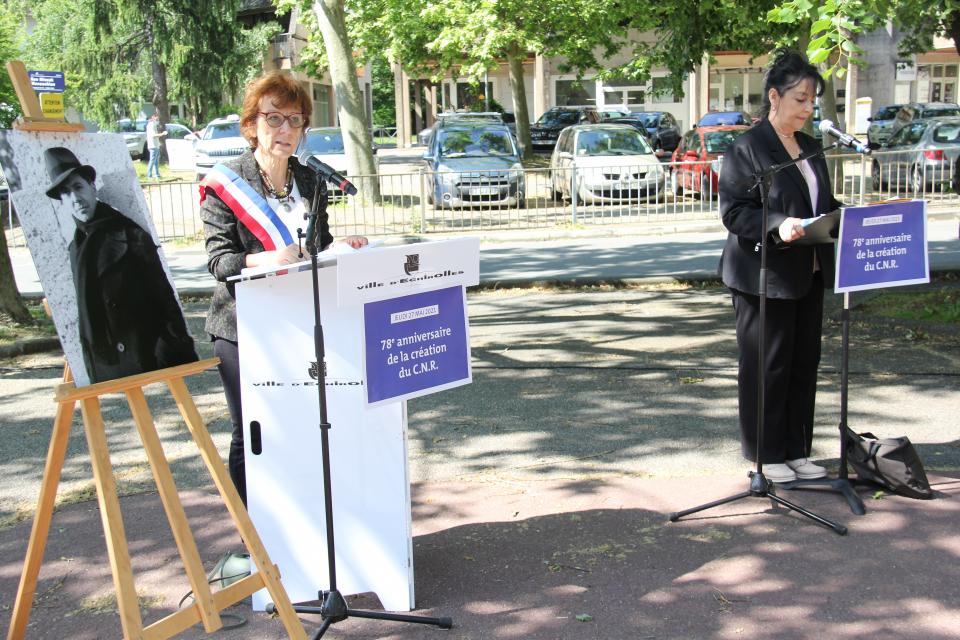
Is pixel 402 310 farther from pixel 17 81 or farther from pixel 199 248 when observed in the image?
pixel 199 248

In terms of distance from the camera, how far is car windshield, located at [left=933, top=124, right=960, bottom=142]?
20.9 m

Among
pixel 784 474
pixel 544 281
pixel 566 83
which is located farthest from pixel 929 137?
pixel 566 83

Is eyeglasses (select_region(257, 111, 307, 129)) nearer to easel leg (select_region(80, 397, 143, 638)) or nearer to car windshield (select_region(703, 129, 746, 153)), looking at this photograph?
easel leg (select_region(80, 397, 143, 638))

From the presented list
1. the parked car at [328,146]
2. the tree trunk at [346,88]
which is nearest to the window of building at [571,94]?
the parked car at [328,146]

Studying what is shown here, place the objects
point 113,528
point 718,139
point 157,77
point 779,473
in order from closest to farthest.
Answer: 1. point 113,528
2. point 779,473
3. point 718,139
4. point 157,77

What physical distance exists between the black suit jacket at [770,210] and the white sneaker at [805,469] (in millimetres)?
967

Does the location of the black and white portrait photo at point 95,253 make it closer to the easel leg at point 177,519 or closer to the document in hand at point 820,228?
the easel leg at point 177,519

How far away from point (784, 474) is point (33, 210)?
3868 mm

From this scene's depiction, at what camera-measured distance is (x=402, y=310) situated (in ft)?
12.8

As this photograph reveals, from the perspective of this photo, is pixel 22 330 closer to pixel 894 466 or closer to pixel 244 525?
pixel 244 525

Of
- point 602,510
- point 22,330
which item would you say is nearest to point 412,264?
point 602,510

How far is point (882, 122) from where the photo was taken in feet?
112

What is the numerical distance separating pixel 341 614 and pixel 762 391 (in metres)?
2.36

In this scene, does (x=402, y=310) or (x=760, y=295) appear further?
(x=760, y=295)
